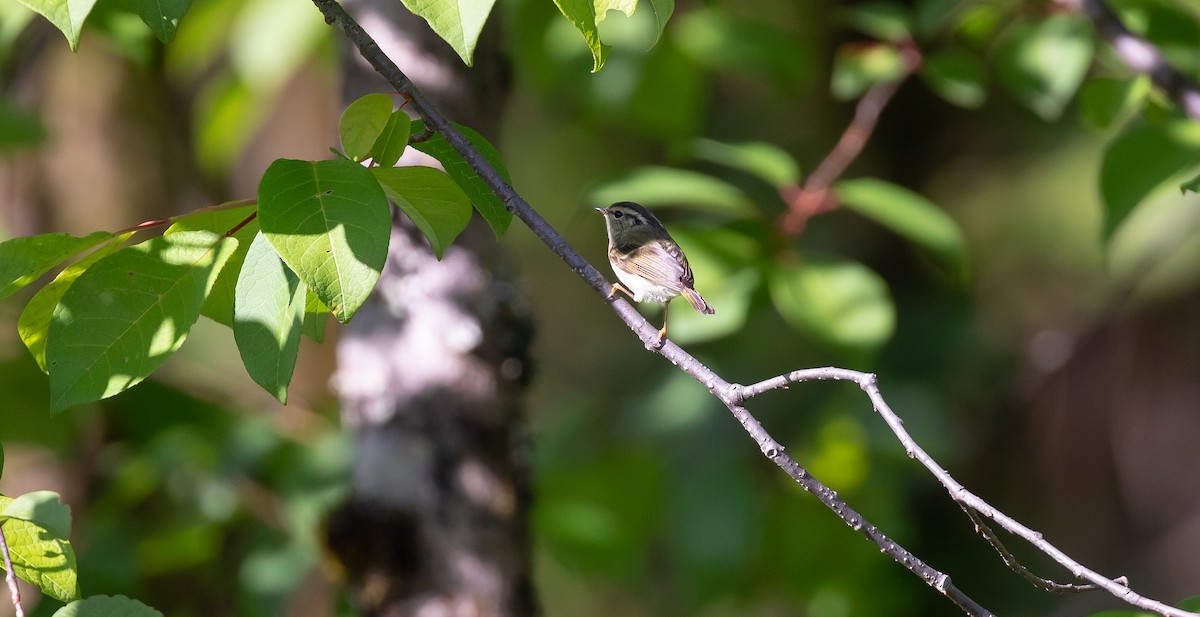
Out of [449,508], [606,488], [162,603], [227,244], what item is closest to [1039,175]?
[606,488]

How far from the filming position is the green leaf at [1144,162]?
1926 millimetres

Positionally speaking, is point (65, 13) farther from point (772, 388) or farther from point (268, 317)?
point (772, 388)

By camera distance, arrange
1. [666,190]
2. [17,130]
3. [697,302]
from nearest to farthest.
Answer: [697,302] < [666,190] < [17,130]

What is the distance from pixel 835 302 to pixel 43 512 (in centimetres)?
175

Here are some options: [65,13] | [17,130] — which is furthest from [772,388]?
[17,130]

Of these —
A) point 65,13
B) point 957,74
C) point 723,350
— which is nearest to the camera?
point 65,13

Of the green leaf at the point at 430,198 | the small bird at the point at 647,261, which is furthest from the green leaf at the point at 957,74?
the green leaf at the point at 430,198

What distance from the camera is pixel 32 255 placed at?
1141 mm

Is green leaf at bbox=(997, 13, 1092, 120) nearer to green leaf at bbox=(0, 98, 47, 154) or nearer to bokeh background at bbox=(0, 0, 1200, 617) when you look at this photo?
bokeh background at bbox=(0, 0, 1200, 617)

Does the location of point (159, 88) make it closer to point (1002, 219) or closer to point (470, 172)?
point (470, 172)

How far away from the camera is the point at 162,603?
3680mm

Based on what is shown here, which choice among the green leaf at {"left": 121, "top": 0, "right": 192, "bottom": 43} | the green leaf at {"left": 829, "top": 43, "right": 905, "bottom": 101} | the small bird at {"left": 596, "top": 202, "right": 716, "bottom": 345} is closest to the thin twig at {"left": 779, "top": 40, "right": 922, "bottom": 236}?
the green leaf at {"left": 829, "top": 43, "right": 905, "bottom": 101}

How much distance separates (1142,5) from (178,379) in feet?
11.9

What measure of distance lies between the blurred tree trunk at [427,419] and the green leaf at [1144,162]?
1.28 m
